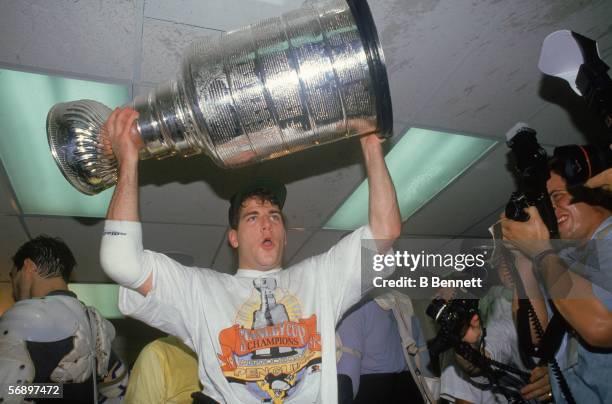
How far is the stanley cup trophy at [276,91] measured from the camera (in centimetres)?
85

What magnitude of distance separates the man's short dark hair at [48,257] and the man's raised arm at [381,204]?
1.27 meters

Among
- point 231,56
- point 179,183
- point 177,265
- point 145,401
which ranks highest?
point 179,183

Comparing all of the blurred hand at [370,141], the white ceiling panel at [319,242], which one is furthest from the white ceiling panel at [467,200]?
the blurred hand at [370,141]

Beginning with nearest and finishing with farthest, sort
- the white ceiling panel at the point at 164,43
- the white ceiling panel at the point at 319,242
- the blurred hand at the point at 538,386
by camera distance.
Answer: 1. the white ceiling panel at the point at 164,43
2. the blurred hand at the point at 538,386
3. the white ceiling panel at the point at 319,242

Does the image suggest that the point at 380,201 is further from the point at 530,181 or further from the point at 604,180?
the point at 604,180

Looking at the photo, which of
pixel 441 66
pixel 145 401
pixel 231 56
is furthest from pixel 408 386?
pixel 231 56

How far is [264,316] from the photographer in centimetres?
110

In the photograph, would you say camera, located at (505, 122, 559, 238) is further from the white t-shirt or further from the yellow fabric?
the yellow fabric

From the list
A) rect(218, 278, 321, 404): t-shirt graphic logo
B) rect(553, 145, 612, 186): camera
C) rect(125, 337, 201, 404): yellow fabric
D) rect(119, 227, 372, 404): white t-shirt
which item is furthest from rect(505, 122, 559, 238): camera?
rect(125, 337, 201, 404): yellow fabric

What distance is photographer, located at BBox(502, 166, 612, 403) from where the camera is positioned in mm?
939

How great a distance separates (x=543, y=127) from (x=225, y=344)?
180cm

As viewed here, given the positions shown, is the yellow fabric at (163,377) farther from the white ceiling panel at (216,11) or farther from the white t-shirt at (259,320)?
the white ceiling panel at (216,11)

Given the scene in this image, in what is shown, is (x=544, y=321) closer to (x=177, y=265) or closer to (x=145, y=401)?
(x=177, y=265)

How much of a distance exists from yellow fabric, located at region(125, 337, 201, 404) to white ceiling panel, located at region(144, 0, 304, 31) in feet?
3.79
